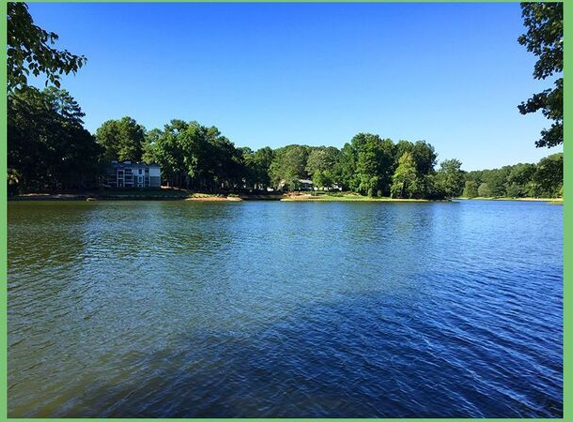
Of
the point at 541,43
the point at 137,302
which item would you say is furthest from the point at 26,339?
the point at 541,43

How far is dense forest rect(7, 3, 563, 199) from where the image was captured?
77.9 meters

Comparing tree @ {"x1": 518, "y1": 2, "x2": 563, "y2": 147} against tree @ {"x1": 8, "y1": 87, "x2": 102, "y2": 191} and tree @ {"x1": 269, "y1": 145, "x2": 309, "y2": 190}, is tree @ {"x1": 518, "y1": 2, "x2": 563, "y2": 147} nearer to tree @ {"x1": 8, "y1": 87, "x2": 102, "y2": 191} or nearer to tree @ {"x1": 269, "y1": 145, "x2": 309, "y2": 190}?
tree @ {"x1": 8, "y1": 87, "x2": 102, "y2": 191}

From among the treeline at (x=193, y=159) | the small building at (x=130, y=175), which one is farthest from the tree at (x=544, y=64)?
the small building at (x=130, y=175)

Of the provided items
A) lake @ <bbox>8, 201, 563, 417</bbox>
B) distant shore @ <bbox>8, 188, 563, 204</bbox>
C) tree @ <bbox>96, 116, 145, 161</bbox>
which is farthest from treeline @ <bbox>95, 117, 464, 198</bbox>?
lake @ <bbox>8, 201, 563, 417</bbox>

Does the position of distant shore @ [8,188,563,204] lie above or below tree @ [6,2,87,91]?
below

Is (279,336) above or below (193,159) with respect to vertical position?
below

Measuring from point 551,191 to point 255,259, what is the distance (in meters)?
15.6

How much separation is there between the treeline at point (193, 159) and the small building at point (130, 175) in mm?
4026

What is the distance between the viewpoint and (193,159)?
4237 inches

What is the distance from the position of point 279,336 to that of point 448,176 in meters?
150

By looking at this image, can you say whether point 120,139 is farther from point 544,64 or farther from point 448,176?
point 544,64

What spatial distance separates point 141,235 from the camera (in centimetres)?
3139

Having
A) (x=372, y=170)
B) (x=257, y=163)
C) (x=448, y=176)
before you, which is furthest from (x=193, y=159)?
(x=448, y=176)

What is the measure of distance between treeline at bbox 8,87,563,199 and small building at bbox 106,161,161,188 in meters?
4.03
